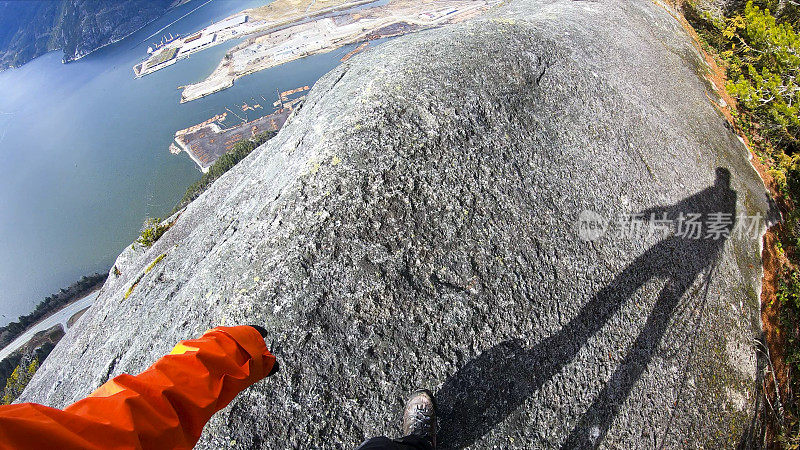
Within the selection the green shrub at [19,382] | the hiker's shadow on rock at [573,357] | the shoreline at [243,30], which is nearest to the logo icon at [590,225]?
the hiker's shadow on rock at [573,357]

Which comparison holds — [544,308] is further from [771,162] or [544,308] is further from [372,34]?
[372,34]

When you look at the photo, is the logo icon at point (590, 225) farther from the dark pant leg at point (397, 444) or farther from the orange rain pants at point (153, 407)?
the orange rain pants at point (153, 407)

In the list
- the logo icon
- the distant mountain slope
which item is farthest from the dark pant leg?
the distant mountain slope

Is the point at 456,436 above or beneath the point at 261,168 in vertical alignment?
beneath

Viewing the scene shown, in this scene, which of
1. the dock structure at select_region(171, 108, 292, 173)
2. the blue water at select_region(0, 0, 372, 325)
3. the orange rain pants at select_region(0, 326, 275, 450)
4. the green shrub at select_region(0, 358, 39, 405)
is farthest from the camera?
the dock structure at select_region(171, 108, 292, 173)

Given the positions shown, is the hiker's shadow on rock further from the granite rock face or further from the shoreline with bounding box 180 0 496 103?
the shoreline with bounding box 180 0 496 103

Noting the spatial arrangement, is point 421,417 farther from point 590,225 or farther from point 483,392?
point 590,225

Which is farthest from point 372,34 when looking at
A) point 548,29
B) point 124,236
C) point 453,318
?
point 453,318
